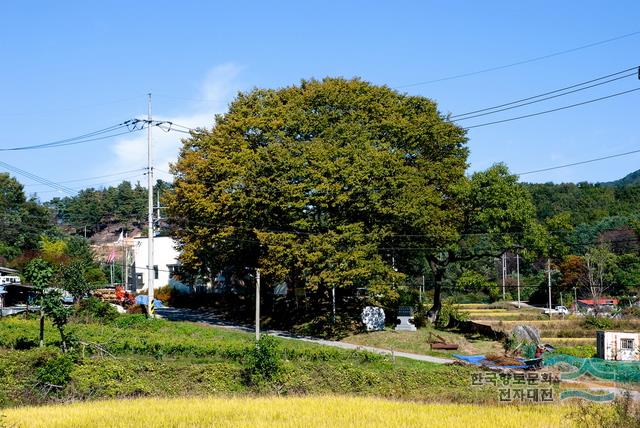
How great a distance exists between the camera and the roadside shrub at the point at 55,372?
20531 millimetres

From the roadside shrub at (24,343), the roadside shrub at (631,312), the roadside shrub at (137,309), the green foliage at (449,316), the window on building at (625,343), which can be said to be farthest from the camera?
the roadside shrub at (631,312)

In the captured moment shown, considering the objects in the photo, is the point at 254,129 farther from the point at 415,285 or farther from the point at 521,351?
the point at 415,285

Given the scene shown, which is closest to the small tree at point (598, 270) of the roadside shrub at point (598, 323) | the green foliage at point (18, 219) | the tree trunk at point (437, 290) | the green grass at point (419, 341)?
the roadside shrub at point (598, 323)

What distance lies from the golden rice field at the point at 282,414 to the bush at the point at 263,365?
98.7 inches

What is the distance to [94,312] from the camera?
38812 mm

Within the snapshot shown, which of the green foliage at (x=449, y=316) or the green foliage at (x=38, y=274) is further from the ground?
the green foliage at (x=38, y=274)

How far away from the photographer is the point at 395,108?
44.3 m

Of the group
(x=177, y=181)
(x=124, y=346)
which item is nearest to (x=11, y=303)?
(x=177, y=181)

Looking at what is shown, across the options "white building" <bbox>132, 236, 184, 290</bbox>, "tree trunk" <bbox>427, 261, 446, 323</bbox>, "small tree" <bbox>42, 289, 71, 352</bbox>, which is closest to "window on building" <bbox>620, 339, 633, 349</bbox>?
"tree trunk" <bbox>427, 261, 446, 323</bbox>

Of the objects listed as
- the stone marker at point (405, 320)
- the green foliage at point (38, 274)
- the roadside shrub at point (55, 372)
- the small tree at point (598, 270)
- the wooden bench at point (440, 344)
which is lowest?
the wooden bench at point (440, 344)

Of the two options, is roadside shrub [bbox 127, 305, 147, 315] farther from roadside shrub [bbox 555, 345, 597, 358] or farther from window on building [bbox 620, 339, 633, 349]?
window on building [bbox 620, 339, 633, 349]

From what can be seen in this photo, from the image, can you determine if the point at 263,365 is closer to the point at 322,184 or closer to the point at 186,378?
the point at 186,378

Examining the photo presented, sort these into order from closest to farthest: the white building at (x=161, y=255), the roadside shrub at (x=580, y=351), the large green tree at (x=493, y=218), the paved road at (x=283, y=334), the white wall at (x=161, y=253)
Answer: the paved road at (x=283, y=334) → the roadside shrub at (x=580, y=351) → the large green tree at (x=493, y=218) → the white building at (x=161, y=255) → the white wall at (x=161, y=253)

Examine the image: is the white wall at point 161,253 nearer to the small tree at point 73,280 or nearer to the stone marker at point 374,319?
the small tree at point 73,280
